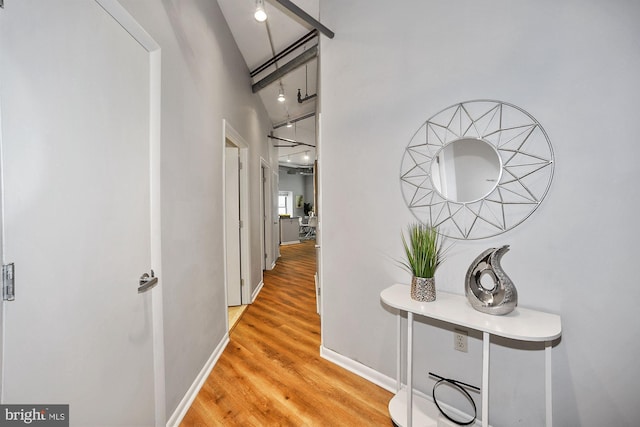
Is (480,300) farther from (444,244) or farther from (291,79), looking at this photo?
(291,79)

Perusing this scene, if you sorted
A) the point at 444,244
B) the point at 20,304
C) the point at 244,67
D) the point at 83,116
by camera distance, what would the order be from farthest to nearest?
the point at 244,67
the point at 444,244
the point at 83,116
the point at 20,304

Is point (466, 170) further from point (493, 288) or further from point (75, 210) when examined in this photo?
point (75, 210)

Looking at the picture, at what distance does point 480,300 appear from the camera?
115cm

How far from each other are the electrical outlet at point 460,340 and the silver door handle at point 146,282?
5.46ft

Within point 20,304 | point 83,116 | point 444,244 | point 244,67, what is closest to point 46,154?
point 83,116

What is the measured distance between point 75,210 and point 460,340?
6.17 feet

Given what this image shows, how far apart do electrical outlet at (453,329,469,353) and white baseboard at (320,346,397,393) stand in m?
0.53

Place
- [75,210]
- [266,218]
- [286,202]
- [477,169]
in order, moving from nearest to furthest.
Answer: [75,210]
[477,169]
[266,218]
[286,202]

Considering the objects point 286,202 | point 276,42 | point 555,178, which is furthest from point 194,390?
point 286,202

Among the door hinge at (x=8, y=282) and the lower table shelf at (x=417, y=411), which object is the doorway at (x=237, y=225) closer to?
the lower table shelf at (x=417, y=411)

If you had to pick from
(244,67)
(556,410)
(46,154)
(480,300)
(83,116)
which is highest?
(244,67)

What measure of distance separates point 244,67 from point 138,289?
290 centimetres

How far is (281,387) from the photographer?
169 centimetres

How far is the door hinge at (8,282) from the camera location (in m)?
0.62
